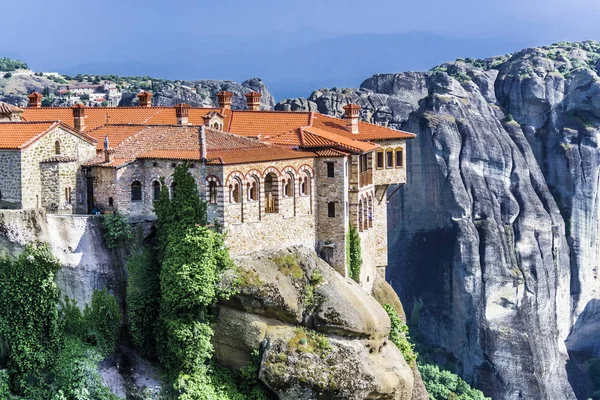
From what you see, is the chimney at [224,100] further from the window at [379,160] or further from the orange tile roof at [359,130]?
the window at [379,160]

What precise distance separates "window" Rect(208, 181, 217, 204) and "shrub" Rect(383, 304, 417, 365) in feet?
43.6

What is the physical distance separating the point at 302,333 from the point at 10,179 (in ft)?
48.4

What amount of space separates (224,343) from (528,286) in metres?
61.9

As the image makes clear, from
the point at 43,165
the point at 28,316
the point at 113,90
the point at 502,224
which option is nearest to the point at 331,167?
the point at 43,165

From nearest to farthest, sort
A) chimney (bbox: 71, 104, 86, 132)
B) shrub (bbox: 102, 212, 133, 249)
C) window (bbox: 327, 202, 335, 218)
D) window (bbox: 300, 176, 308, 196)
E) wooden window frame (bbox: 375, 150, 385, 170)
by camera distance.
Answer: shrub (bbox: 102, 212, 133, 249) < window (bbox: 300, 176, 308, 196) < window (bbox: 327, 202, 335, 218) < chimney (bbox: 71, 104, 86, 132) < wooden window frame (bbox: 375, 150, 385, 170)

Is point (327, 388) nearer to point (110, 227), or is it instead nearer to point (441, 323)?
point (110, 227)

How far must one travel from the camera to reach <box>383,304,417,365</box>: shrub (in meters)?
65.6

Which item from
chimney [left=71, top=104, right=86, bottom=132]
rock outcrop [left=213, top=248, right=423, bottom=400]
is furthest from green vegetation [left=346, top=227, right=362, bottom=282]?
chimney [left=71, top=104, right=86, bottom=132]

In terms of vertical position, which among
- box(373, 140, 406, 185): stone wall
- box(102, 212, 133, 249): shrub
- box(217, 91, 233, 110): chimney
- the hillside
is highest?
the hillside

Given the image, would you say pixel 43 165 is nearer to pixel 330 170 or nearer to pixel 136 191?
pixel 136 191

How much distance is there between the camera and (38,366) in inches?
2215

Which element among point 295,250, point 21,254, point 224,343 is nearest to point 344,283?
point 295,250

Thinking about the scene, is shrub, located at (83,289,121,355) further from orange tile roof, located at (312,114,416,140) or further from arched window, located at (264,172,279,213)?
orange tile roof, located at (312,114,416,140)

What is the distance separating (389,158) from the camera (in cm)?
6906
